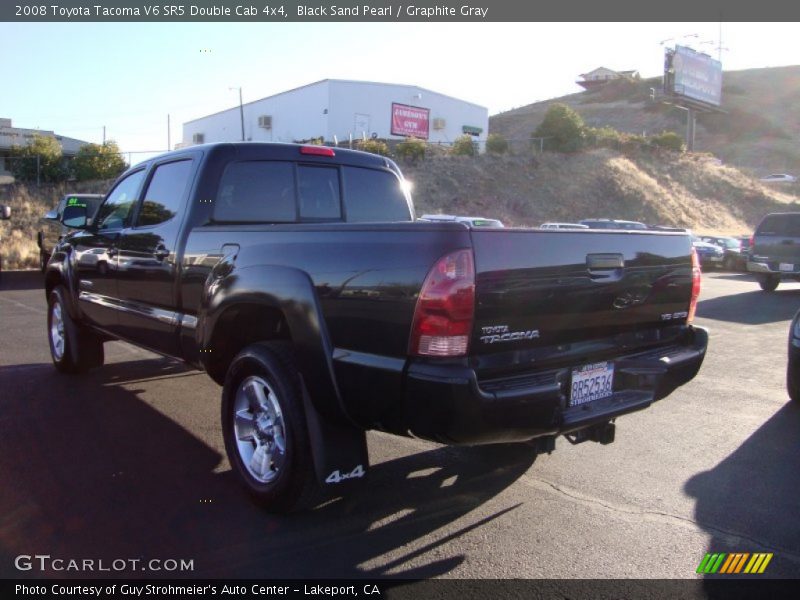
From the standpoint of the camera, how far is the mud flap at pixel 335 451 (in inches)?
141

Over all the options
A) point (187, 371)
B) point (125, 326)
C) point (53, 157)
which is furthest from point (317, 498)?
point (53, 157)

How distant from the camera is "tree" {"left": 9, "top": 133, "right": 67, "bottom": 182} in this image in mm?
32438

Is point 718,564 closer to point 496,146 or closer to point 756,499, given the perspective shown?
point 756,499

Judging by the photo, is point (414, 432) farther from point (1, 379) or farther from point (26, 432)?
point (1, 379)

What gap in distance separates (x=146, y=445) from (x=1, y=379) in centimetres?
274

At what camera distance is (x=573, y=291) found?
3.53 m

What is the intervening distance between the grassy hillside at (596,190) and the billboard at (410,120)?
11652mm

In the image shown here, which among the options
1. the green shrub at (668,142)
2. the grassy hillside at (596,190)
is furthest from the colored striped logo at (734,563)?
the green shrub at (668,142)

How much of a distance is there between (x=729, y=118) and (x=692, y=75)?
46.8m

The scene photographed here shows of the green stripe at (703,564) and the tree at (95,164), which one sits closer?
the green stripe at (703,564)

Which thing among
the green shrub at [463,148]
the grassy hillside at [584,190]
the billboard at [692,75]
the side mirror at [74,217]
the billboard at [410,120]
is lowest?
the side mirror at [74,217]

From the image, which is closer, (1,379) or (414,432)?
(414,432)

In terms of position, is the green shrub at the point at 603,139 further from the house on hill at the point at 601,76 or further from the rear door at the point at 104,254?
the house on hill at the point at 601,76

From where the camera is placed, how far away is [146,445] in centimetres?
499
